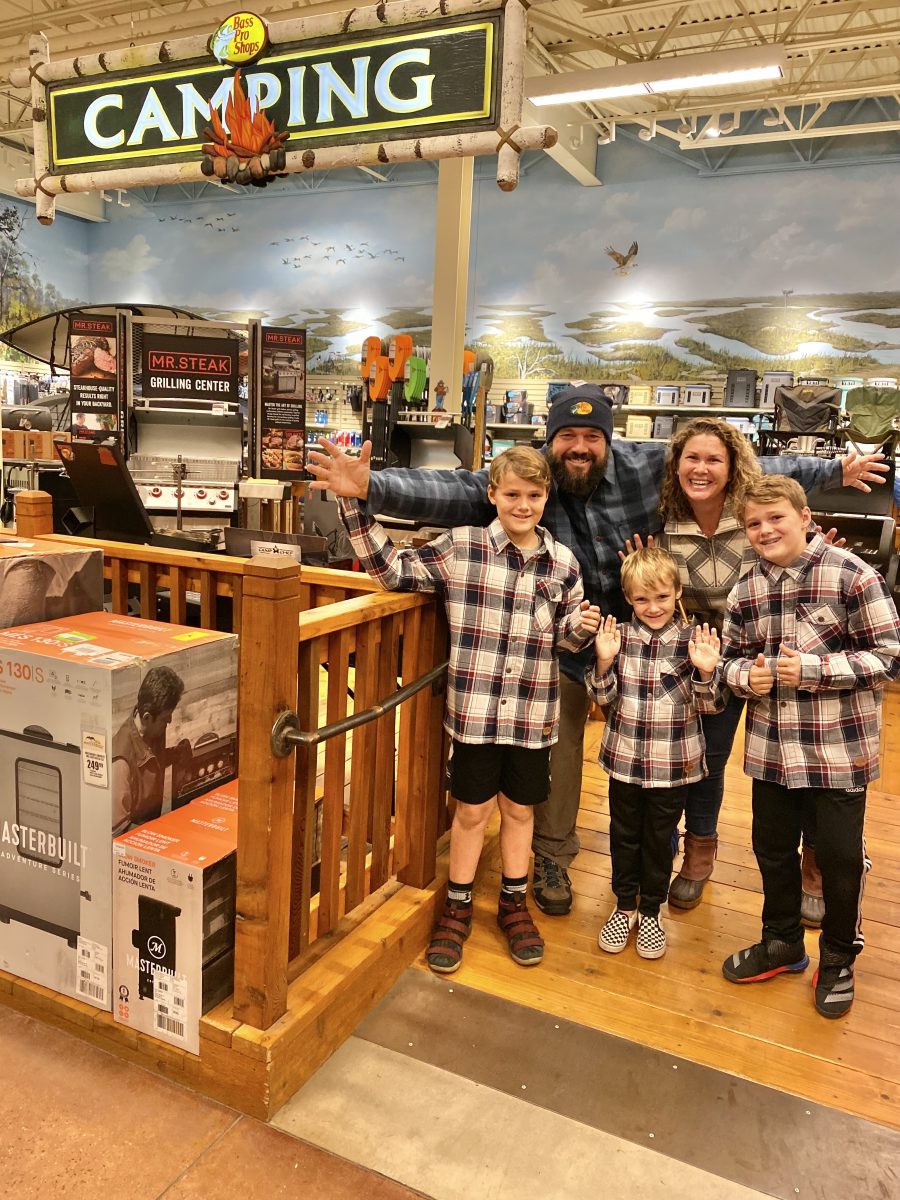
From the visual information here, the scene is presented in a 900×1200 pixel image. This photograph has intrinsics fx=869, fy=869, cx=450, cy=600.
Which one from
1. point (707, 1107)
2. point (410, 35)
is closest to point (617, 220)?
point (410, 35)

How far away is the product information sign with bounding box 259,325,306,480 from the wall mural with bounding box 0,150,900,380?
20.3ft

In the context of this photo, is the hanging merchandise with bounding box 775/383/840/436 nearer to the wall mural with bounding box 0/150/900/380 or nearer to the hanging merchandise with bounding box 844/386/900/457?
the hanging merchandise with bounding box 844/386/900/457

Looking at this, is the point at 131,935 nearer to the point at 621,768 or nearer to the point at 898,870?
the point at 621,768

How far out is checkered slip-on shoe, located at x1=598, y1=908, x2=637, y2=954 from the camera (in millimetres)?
2430

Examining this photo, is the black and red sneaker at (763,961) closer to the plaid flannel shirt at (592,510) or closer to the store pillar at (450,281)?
the plaid flannel shirt at (592,510)

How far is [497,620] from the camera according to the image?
7.43 feet

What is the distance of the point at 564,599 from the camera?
230 centimetres

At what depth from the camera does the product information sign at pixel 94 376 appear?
264 inches

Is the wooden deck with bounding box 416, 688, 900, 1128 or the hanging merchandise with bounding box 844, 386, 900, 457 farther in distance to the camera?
the hanging merchandise with bounding box 844, 386, 900, 457

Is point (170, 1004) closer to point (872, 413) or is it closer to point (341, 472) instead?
point (341, 472)

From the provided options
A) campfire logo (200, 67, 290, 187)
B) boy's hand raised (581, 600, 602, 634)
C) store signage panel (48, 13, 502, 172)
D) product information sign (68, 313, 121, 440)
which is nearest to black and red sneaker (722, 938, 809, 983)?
boy's hand raised (581, 600, 602, 634)

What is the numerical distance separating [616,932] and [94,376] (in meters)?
6.00

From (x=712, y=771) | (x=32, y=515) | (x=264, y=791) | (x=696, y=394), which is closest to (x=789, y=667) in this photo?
(x=712, y=771)

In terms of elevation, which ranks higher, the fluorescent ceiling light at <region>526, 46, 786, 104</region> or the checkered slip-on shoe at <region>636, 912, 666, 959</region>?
the fluorescent ceiling light at <region>526, 46, 786, 104</region>
